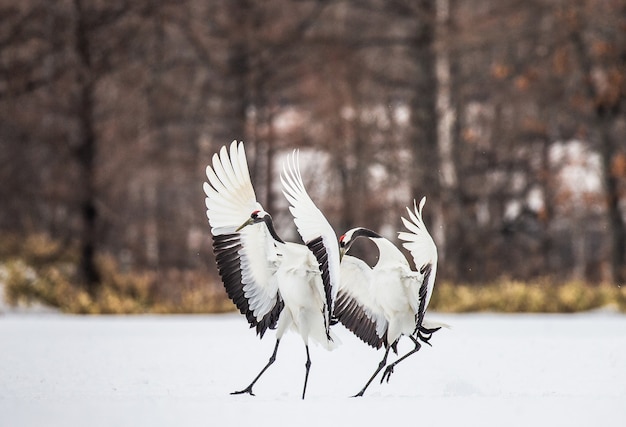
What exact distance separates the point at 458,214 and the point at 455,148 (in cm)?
117

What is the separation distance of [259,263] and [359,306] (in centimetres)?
74

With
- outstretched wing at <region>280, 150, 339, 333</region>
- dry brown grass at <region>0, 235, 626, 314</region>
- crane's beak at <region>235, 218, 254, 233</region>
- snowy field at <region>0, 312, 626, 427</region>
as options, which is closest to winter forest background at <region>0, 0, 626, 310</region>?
dry brown grass at <region>0, 235, 626, 314</region>

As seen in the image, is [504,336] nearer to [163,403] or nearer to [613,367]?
[613,367]

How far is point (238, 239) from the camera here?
728cm

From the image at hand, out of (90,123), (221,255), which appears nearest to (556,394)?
(221,255)

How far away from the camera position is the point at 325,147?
20984mm

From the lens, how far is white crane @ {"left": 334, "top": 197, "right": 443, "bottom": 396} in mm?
6938

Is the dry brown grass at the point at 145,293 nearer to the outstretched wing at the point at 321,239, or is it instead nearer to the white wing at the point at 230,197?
the white wing at the point at 230,197

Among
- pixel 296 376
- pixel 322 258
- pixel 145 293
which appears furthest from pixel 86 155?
pixel 322 258

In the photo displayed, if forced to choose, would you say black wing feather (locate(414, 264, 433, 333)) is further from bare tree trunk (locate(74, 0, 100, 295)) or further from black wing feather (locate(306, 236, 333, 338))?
bare tree trunk (locate(74, 0, 100, 295))

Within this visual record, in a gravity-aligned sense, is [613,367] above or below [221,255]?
below

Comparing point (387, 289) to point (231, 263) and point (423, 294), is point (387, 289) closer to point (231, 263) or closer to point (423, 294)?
point (423, 294)

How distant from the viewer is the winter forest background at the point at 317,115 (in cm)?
1777

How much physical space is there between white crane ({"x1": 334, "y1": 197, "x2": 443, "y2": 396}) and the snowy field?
444 mm
